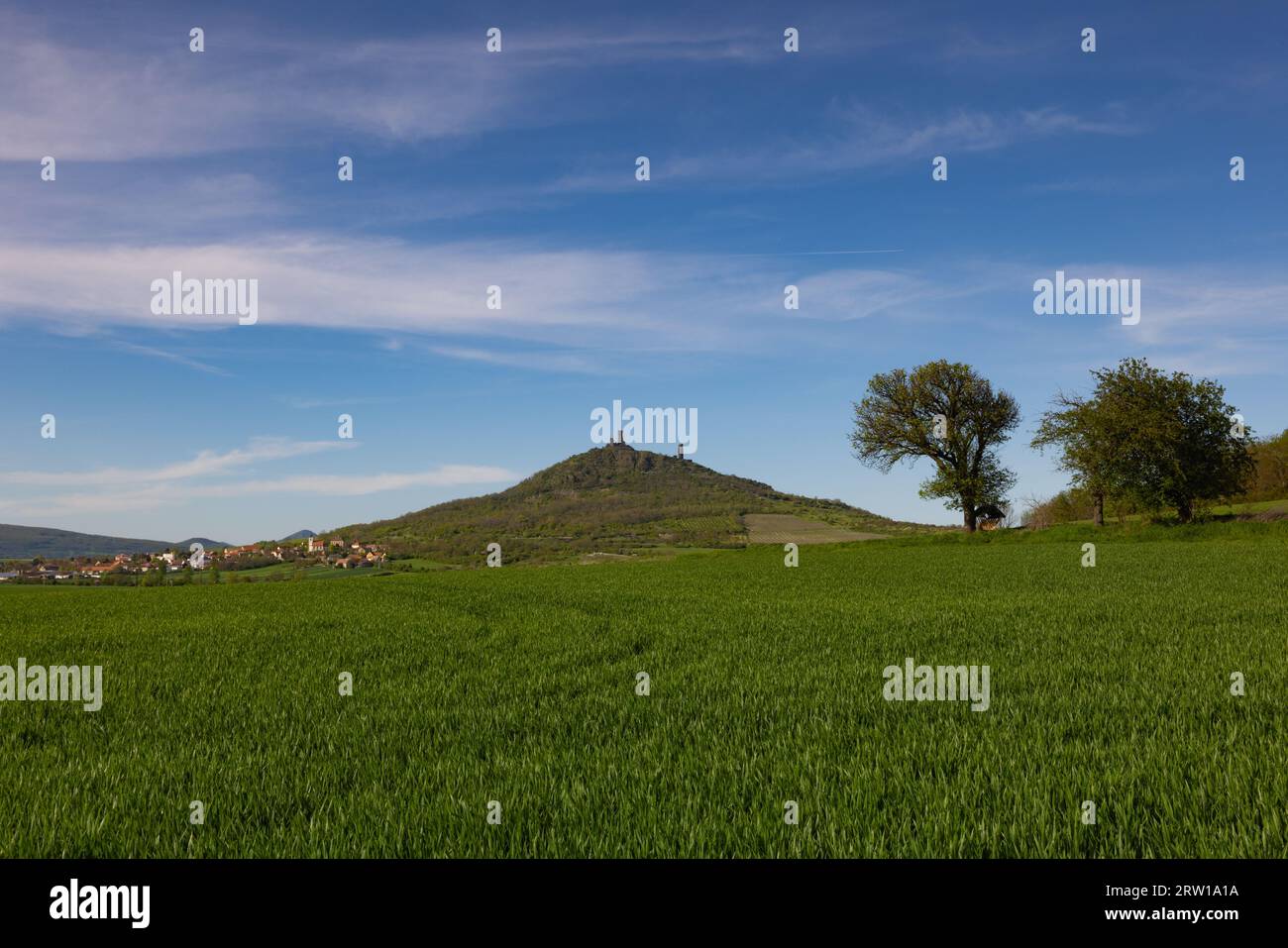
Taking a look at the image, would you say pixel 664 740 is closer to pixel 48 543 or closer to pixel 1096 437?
pixel 1096 437

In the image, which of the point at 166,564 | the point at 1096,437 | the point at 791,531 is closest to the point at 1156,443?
the point at 1096,437

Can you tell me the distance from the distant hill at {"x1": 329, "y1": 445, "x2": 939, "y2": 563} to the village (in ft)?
26.3

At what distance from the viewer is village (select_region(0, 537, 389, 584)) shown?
5397 cm

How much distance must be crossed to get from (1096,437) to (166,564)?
72.0 metres

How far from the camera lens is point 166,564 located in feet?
186

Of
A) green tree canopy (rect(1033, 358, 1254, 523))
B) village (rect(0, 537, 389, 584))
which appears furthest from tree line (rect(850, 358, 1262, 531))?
village (rect(0, 537, 389, 584))

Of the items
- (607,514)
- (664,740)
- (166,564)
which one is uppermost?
(607,514)

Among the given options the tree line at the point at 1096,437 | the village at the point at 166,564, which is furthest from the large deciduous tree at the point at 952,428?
the village at the point at 166,564

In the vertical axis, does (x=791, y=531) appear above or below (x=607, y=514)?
below

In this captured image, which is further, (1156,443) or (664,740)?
(1156,443)

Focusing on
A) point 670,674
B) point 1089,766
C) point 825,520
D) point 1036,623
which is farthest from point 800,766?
point 825,520
